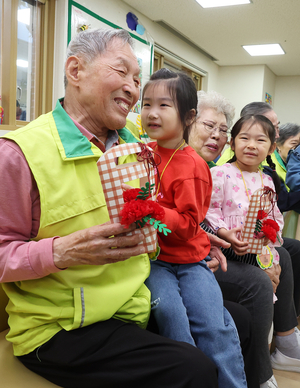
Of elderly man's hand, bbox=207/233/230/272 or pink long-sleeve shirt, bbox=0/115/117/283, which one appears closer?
pink long-sleeve shirt, bbox=0/115/117/283

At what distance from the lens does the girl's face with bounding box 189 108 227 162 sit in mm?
1945

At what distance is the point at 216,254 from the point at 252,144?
628mm

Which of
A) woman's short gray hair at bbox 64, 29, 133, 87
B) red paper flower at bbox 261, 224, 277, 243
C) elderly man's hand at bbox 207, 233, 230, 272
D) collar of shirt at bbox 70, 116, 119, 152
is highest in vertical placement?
woman's short gray hair at bbox 64, 29, 133, 87

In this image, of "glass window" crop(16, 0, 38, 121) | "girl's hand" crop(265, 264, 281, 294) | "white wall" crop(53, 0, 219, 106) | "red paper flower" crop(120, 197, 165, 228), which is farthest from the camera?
"white wall" crop(53, 0, 219, 106)

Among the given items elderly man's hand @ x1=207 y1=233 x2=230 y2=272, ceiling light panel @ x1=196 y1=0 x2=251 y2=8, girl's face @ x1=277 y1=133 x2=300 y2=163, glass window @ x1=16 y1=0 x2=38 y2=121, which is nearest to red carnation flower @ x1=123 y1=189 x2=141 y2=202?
elderly man's hand @ x1=207 y1=233 x2=230 y2=272

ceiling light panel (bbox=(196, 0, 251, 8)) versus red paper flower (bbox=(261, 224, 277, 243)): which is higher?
ceiling light panel (bbox=(196, 0, 251, 8))

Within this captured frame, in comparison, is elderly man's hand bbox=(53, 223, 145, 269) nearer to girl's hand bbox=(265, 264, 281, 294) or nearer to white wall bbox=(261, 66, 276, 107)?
girl's hand bbox=(265, 264, 281, 294)

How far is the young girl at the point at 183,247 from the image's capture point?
1.10 m

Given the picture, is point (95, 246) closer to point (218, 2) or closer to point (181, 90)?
point (181, 90)

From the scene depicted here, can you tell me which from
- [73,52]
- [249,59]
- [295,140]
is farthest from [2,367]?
[249,59]

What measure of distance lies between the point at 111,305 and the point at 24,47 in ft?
10.8

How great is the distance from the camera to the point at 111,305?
993mm

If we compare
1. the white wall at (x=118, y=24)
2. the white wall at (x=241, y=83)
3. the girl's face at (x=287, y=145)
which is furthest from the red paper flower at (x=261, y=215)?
the white wall at (x=241, y=83)

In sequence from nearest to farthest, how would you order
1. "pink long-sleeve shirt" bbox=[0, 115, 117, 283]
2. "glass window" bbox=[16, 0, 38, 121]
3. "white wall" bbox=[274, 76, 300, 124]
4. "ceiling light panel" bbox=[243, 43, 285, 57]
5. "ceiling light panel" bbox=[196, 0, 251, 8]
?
1. "pink long-sleeve shirt" bbox=[0, 115, 117, 283]
2. "glass window" bbox=[16, 0, 38, 121]
3. "ceiling light panel" bbox=[196, 0, 251, 8]
4. "ceiling light panel" bbox=[243, 43, 285, 57]
5. "white wall" bbox=[274, 76, 300, 124]
